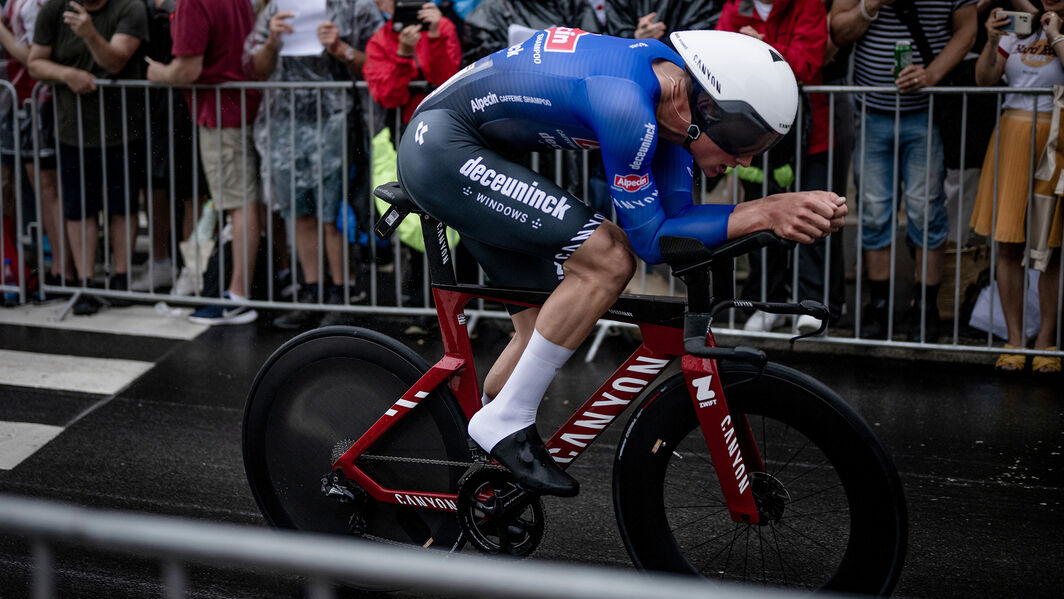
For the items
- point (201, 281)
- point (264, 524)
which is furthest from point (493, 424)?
point (201, 281)

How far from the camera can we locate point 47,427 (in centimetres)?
607

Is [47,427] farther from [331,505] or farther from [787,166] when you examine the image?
[787,166]

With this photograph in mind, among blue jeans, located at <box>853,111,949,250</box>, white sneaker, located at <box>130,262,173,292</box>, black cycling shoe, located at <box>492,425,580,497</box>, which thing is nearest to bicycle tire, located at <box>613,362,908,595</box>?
black cycling shoe, located at <box>492,425,580,497</box>

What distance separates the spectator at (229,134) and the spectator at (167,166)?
181 millimetres

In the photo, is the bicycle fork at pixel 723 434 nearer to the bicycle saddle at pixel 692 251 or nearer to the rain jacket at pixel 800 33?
the bicycle saddle at pixel 692 251

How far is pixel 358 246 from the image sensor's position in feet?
26.4

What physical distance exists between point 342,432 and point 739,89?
5.80ft

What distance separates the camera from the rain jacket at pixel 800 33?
7293 mm

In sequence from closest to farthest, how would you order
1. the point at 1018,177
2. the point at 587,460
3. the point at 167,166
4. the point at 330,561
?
the point at 330,561 → the point at 587,460 → the point at 1018,177 → the point at 167,166

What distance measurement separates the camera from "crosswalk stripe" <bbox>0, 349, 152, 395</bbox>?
6797mm

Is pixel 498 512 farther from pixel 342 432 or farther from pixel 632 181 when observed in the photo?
pixel 632 181

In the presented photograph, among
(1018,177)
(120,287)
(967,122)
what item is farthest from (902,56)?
(120,287)

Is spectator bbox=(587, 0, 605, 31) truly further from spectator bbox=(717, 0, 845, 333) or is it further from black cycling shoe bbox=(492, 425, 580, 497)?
black cycling shoe bbox=(492, 425, 580, 497)

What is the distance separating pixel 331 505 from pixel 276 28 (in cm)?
451
